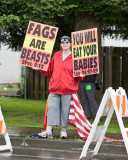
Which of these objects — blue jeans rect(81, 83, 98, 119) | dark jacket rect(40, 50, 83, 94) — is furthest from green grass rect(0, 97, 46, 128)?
dark jacket rect(40, 50, 83, 94)

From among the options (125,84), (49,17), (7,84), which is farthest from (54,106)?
(7,84)

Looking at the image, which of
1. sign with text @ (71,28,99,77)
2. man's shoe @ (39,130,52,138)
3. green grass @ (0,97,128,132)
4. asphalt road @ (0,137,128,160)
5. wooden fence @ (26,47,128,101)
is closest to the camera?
asphalt road @ (0,137,128,160)

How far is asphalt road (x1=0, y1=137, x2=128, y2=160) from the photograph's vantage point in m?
7.76

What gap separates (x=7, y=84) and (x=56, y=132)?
45.7 ft

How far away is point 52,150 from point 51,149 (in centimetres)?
10

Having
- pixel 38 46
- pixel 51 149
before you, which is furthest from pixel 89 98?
pixel 51 149

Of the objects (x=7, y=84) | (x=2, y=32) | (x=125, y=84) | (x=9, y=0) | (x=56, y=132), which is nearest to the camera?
(x=56, y=132)

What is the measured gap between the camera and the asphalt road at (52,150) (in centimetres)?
776

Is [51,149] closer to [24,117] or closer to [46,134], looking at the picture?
[46,134]

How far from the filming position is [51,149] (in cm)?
858

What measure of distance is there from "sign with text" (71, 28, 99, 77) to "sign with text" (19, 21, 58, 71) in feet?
1.55

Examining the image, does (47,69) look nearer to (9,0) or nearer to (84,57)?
(84,57)

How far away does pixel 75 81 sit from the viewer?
935 cm

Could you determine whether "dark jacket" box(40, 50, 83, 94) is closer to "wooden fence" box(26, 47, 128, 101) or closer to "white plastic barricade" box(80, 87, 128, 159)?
"white plastic barricade" box(80, 87, 128, 159)
